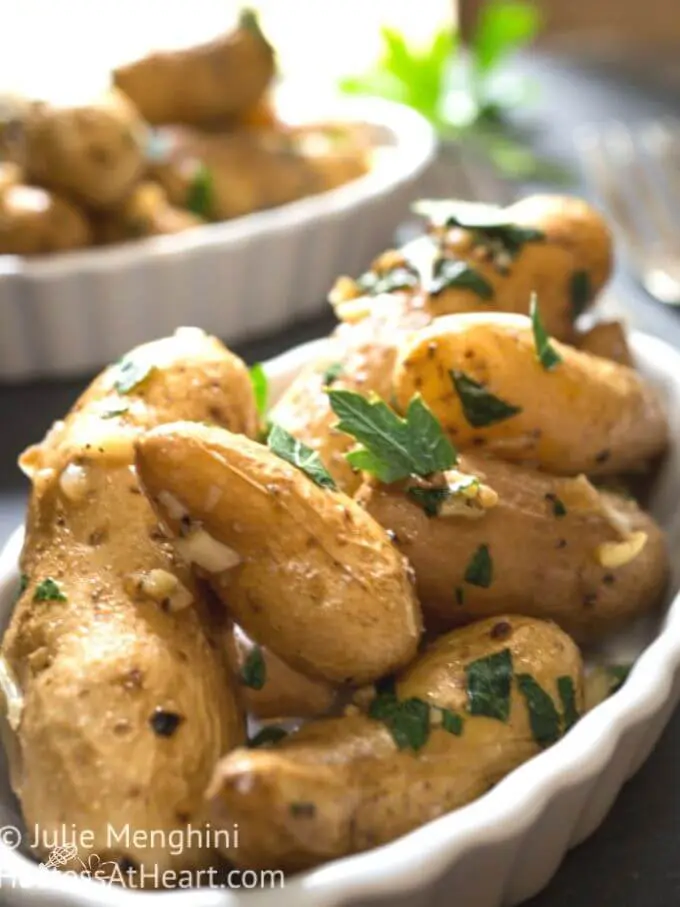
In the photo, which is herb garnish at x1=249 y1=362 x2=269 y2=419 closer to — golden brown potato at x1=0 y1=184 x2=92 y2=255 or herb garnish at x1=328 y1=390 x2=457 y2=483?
herb garnish at x1=328 y1=390 x2=457 y2=483

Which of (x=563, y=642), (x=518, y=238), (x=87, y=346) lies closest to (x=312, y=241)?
(x=87, y=346)

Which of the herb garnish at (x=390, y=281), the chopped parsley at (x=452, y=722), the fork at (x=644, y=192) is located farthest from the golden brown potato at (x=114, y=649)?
the fork at (x=644, y=192)

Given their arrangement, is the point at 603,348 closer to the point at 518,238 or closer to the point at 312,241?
the point at 518,238

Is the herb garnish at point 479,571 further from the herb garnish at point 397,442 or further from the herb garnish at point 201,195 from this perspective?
the herb garnish at point 201,195

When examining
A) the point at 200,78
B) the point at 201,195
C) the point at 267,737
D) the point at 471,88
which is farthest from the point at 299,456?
the point at 471,88

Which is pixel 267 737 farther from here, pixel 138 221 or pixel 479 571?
pixel 138 221

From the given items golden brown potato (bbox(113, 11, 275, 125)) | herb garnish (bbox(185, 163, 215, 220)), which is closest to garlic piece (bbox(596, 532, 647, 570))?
herb garnish (bbox(185, 163, 215, 220))
